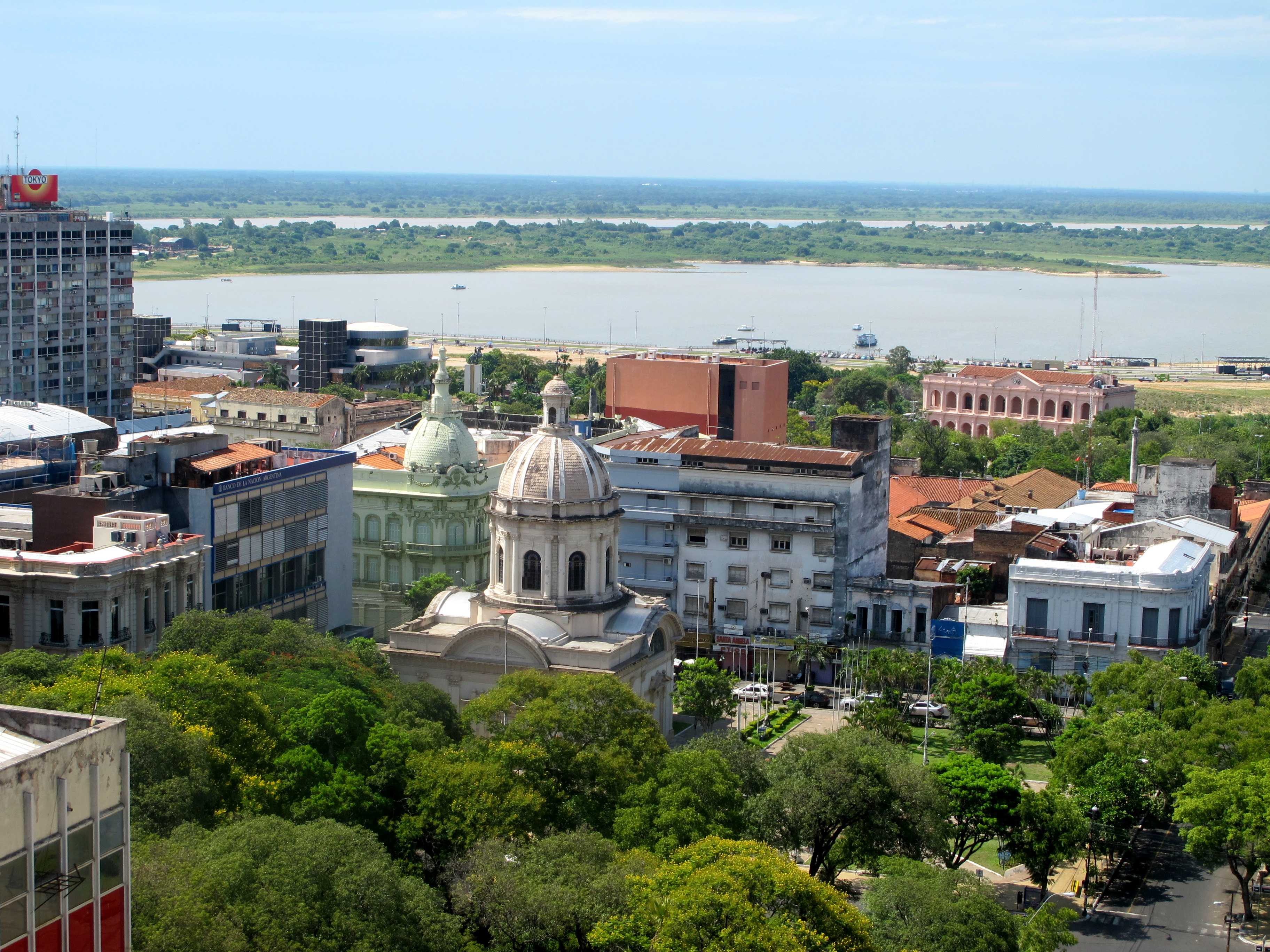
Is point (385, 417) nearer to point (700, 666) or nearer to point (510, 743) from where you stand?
point (700, 666)

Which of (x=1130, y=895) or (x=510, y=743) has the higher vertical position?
(x=510, y=743)

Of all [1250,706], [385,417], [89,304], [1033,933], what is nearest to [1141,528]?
[1250,706]

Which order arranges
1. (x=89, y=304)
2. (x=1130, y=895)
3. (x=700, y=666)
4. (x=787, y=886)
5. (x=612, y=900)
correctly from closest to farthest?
(x=787, y=886) < (x=612, y=900) < (x=1130, y=895) < (x=700, y=666) < (x=89, y=304)

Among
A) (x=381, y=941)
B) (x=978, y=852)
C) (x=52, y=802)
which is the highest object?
(x=52, y=802)

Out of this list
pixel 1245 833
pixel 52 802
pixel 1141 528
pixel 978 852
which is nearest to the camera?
pixel 52 802

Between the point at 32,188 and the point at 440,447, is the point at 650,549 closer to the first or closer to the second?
the point at 440,447

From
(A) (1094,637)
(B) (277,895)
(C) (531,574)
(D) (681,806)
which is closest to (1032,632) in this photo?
(A) (1094,637)

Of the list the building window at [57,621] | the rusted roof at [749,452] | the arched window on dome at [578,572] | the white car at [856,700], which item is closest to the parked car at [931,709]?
the white car at [856,700]
